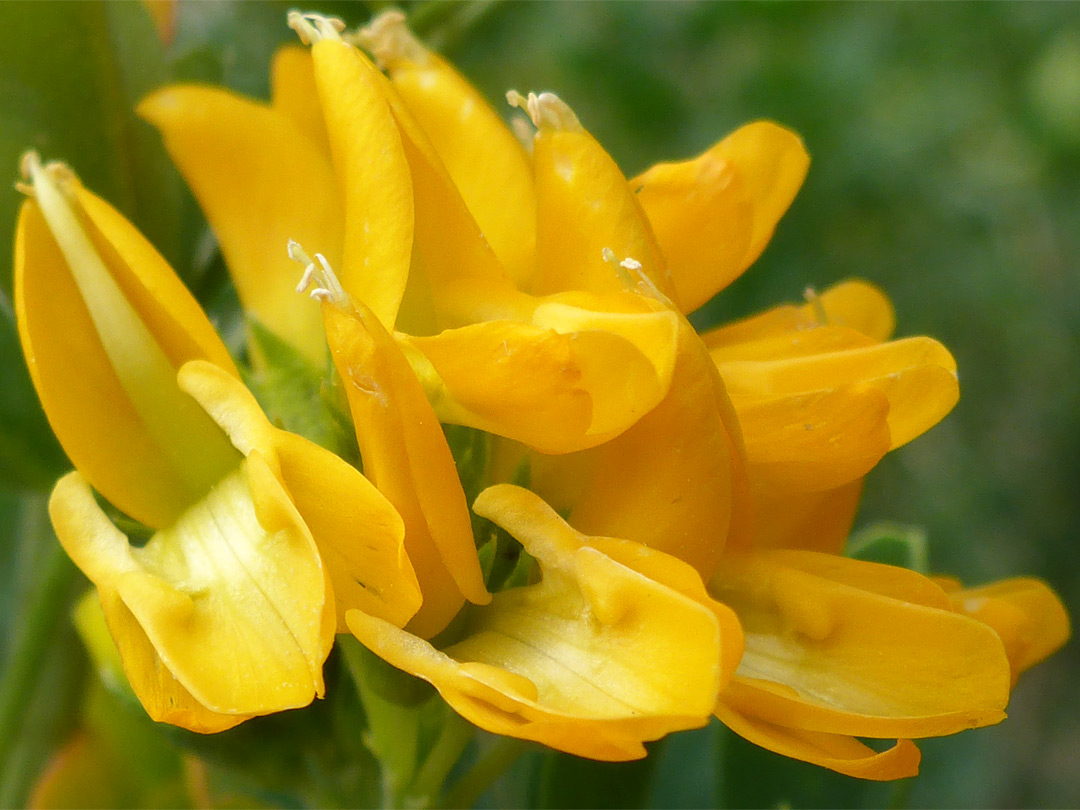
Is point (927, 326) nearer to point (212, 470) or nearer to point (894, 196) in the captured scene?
point (894, 196)

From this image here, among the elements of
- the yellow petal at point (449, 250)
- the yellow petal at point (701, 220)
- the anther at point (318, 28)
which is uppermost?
the anther at point (318, 28)

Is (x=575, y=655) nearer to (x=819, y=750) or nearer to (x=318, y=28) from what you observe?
(x=819, y=750)

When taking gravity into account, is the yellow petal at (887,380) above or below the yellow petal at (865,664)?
above

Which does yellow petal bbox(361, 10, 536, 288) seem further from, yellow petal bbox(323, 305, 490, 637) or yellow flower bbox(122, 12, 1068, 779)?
yellow petal bbox(323, 305, 490, 637)

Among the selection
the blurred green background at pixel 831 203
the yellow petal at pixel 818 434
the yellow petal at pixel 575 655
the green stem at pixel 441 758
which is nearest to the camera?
the yellow petal at pixel 575 655

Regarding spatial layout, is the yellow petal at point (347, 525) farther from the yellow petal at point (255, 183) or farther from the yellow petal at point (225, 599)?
the yellow petal at point (255, 183)

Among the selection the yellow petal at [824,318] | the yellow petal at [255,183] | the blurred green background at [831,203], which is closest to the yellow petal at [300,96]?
the yellow petal at [255,183]

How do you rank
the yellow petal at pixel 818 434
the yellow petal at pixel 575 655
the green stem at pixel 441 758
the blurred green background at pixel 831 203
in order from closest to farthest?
1. the yellow petal at pixel 575 655
2. the yellow petal at pixel 818 434
3. the green stem at pixel 441 758
4. the blurred green background at pixel 831 203

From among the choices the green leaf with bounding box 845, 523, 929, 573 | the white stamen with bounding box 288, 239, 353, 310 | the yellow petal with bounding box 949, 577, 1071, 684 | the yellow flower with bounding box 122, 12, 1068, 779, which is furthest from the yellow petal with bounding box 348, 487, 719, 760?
the green leaf with bounding box 845, 523, 929, 573
